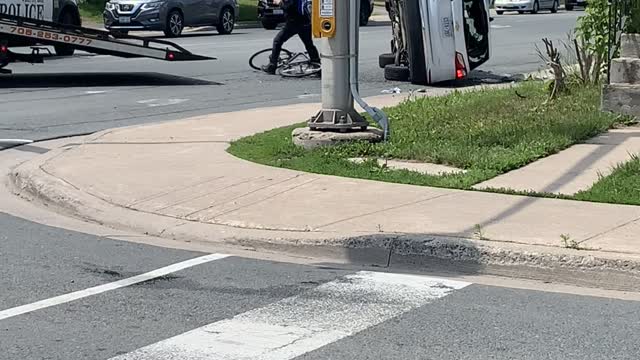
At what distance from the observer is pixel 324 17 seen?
11109mm

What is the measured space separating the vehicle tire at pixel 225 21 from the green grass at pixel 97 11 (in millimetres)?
5919

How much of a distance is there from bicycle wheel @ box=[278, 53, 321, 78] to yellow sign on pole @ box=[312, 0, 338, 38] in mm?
8512

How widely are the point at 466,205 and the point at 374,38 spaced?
2145cm

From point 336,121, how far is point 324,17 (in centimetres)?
111

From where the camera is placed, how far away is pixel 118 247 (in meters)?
8.02

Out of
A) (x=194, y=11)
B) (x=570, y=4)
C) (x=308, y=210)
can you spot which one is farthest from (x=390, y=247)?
(x=570, y=4)

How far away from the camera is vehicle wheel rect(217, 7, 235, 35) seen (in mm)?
33656

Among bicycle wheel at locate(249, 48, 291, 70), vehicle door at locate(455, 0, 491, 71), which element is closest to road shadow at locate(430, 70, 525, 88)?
vehicle door at locate(455, 0, 491, 71)

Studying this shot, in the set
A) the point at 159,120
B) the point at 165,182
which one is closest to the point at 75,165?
the point at 165,182

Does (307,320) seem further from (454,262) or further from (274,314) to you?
(454,262)

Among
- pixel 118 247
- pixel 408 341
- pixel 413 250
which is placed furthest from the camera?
pixel 118 247

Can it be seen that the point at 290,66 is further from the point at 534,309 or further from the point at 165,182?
the point at 534,309

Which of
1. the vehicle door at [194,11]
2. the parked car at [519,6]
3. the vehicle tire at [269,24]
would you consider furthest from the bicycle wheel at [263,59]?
the parked car at [519,6]

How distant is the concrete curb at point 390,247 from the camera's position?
273 inches
